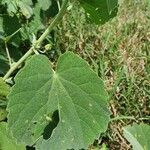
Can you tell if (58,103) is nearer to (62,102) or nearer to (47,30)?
(62,102)

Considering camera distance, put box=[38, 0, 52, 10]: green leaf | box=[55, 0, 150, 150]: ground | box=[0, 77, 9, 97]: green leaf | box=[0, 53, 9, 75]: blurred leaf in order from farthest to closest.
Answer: box=[38, 0, 52, 10]: green leaf < box=[55, 0, 150, 150]: ground < box=[0, 53, 9, 75]: blurred leaf < box=[0, 77, 9, 97]: green leaf

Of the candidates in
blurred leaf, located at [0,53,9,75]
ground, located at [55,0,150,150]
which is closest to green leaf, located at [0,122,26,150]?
blurred leaf, located at [0,53,9,75]

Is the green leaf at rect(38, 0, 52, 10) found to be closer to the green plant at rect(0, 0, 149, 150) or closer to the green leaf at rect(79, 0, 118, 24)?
the green leaf at rect(79, 0, 118, 24)

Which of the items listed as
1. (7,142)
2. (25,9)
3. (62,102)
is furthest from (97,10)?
(25,9)

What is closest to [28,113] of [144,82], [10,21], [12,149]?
[12,149]

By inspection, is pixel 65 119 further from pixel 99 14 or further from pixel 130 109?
pixel 130 109

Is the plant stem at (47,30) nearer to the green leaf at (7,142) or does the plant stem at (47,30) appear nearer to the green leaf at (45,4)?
the green leaf at (7,142)

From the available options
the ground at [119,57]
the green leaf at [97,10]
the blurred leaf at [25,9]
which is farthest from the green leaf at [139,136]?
the blurred leaf at [25,9]
